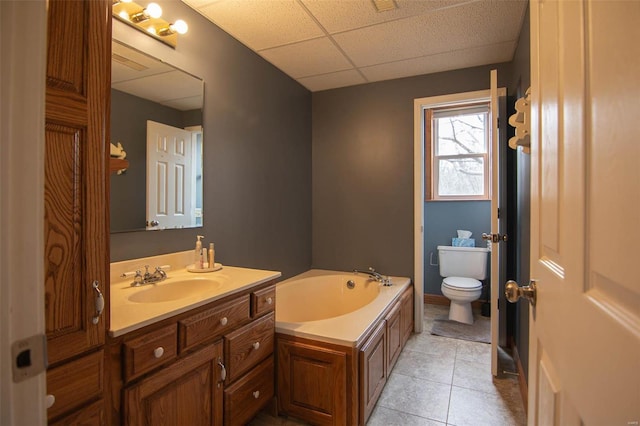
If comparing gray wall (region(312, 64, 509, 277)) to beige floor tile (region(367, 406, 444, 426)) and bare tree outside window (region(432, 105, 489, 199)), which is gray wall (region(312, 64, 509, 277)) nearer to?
bare tree outside window (region(432, 105, 489, 199))

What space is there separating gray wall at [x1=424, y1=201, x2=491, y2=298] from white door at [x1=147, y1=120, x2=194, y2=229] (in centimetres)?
291

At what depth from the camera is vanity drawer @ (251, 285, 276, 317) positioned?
163 cm

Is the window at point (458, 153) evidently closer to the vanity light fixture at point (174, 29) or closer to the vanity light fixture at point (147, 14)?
the vanity light fixture at point (174, 29)

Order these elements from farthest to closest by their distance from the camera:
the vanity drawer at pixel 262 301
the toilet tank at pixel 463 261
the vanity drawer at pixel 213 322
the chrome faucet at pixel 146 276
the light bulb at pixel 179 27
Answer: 1. the toilet tank at pixel 463 261
2. the light bulb at pixel 179 27
3. the vanity drawer at pixel 262 301
4. the chrome faucet at pixel 146 276
5. the vanity drawer at pixel 213 322

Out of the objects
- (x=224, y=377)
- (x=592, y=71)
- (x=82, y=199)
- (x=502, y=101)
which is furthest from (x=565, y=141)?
(x=502, y=101)

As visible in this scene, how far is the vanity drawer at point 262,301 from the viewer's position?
5.34 ft

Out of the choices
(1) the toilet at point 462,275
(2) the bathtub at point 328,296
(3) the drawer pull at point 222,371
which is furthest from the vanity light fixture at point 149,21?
(1) the toilet at point 462,275

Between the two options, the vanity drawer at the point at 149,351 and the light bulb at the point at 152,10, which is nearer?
the vanity drawer at the point at 149,351

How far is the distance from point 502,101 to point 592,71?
245 cm

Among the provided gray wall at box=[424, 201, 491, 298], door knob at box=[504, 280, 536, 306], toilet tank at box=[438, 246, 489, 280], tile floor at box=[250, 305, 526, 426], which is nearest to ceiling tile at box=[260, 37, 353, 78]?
gray wall at box=[424, 201, 491, 298]

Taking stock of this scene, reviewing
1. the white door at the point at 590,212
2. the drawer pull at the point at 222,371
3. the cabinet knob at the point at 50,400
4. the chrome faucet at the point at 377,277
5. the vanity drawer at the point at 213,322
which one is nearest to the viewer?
the white door at the point at 590,212

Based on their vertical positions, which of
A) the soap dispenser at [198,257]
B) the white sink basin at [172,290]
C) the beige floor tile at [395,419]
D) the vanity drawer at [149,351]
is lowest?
the beige floor tile at [395,419]

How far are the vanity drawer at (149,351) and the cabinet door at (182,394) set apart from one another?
0.04 meters

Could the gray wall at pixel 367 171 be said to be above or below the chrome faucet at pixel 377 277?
above
